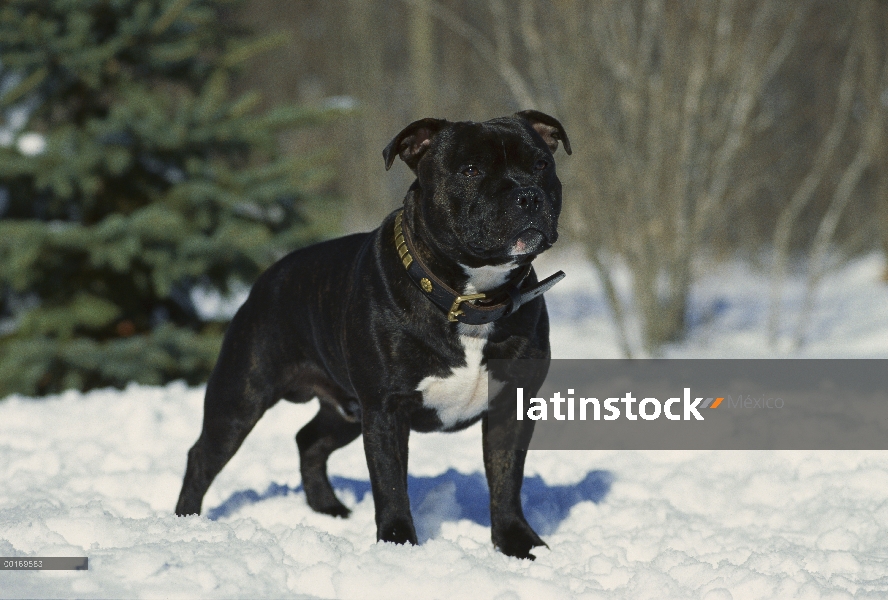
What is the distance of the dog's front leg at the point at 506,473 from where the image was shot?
3277mm

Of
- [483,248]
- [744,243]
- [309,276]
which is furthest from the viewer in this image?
[744,243]

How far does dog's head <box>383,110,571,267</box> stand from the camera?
290 centimetres

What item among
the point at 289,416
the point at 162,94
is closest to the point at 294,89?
the point at 162,94

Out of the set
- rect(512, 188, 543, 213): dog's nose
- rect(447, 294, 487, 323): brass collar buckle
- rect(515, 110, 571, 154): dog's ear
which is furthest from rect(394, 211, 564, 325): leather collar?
rect(515, 110, 571, 154): dog's ear

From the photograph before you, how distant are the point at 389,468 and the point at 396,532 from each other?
8.1 inches

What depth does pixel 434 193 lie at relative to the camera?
305cm

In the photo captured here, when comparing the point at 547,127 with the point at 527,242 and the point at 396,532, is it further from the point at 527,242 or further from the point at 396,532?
the point at 396,532

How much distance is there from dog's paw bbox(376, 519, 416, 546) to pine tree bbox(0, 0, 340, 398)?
4.80 metres

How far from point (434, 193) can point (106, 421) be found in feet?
10.8

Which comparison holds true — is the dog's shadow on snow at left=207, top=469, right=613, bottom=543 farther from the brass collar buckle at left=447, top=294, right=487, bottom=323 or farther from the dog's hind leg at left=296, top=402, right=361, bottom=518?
the brass collar buckle at left=447, top=294, right=487, bottom=323

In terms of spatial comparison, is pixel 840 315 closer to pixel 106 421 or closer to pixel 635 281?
pixel 635 281

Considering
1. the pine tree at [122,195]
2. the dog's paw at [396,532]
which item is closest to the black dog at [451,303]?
the dog's paw at [396,532]

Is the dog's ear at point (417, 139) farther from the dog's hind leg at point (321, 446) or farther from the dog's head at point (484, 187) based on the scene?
the dog's hind leg at point (321, 446)

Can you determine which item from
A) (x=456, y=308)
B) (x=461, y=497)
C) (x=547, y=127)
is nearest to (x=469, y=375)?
(x=456, y=308)
